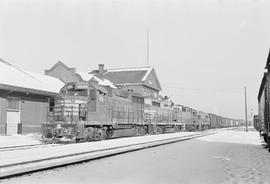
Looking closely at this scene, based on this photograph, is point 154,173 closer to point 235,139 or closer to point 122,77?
point 235,139

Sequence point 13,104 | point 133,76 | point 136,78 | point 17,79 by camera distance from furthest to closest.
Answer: point 133,76 < point 136,78 < point 17,79 < point 13,104

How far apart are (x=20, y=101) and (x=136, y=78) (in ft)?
88.9

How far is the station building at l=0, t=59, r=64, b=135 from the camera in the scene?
72.3 ft

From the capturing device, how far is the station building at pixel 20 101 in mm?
22047

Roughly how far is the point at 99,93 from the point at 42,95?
9.27m

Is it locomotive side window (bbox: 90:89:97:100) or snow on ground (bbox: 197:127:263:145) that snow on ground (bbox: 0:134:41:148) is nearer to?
locomotive side window (bbox: 90:89:97:100)

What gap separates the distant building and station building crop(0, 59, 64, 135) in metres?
21.3

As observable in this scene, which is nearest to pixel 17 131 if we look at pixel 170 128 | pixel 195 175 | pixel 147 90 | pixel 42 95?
pixel 42 95

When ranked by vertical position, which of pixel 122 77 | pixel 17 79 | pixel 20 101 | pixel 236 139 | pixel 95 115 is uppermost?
pixel 122 77

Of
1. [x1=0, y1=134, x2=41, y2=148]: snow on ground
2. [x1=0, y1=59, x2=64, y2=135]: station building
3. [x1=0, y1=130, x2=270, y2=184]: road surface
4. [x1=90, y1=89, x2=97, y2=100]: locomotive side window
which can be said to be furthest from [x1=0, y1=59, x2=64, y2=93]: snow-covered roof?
[x1=0, y1=130, x2=270, y2=184]: road surface

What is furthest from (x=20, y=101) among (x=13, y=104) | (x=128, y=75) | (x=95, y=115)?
(x=128, y=75)

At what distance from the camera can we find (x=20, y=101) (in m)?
23.6

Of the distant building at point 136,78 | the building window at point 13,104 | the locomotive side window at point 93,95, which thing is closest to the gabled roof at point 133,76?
the distant building at point 136,78

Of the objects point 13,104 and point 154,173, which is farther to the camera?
point 13,104
